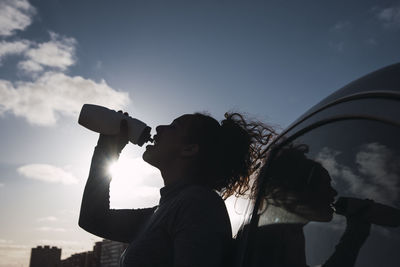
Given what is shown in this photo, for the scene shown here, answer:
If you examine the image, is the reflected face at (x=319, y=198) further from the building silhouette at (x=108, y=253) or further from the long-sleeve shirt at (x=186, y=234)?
the building silhouette at (x=108, y=253)

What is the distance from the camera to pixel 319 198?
1021mm

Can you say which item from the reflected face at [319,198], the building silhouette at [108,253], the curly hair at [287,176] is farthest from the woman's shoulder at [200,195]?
the building silhouette at [108,253]

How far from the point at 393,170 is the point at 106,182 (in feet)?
6.02

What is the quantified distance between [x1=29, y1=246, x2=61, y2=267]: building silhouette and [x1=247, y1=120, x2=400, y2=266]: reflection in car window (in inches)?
3245

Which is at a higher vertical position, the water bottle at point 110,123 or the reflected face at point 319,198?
the water bottle at point 110,123

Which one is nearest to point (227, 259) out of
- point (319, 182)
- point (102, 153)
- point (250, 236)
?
point (250, 236)

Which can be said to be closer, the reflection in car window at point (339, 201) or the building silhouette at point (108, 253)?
the reflection in car window at point (339, 201)

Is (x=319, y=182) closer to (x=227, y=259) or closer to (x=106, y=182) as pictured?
(x=227, y=259)

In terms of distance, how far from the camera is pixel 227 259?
138cm

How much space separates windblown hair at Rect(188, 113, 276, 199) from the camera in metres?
2.09

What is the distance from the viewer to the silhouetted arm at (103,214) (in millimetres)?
2176

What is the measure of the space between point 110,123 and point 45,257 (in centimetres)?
8246

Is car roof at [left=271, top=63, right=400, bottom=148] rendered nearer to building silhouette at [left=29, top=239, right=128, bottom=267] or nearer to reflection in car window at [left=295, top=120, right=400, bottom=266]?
reflection in car window at [left=295, top=120, right=400, bottom=266]

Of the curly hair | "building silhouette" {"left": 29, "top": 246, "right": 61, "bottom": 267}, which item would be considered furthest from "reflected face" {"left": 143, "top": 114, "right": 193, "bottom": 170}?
"building silhouette" {"left": 29, "top": 246, "right": 61, "bottom": 267}
